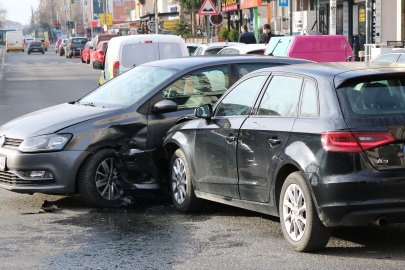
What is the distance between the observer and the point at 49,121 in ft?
23.7

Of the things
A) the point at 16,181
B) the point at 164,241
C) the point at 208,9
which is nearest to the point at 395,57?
the point at 16,181

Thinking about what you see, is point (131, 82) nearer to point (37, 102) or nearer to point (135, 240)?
point (135, 240)

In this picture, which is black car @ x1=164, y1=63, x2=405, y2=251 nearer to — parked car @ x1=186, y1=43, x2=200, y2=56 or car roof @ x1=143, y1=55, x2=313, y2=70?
car roof @ x1=143, y1=55, x2=313, y2=70

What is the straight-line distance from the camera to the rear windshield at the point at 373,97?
487 centimetres

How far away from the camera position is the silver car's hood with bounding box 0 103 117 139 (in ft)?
23.0

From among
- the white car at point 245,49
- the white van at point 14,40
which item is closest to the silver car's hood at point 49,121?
the white car at point 245,49

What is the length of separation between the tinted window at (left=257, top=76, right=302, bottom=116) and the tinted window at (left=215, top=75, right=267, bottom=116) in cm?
19

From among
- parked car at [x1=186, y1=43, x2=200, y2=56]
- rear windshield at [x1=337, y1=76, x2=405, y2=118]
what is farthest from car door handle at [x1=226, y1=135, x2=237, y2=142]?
parked car at [x1=186, y1=43, x2=200, y2=56]

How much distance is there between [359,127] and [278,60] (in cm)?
341

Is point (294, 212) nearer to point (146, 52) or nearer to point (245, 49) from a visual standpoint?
point (146, 52)

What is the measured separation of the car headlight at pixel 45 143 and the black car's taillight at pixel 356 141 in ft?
10.3

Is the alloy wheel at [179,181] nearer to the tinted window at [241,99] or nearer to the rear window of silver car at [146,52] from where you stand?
the tinted window at [241,99]

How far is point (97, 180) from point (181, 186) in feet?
3.04

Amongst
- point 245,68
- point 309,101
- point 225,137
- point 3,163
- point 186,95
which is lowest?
point 3,163
